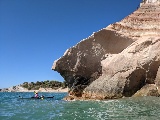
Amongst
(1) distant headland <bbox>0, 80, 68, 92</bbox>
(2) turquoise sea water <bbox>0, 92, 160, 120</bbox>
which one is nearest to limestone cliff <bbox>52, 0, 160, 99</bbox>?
(2) turquoise sea water <bbox>0, 92, 160, 120</bbox>

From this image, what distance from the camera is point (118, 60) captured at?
25.2 metres

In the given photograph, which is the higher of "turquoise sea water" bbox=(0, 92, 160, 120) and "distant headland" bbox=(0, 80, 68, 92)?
"distant headland" bbox=(0, 80, 68, 92)

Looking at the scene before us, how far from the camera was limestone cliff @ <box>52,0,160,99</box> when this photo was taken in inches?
931

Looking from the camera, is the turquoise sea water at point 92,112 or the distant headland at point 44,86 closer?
the turquoise sea water at point 92,112

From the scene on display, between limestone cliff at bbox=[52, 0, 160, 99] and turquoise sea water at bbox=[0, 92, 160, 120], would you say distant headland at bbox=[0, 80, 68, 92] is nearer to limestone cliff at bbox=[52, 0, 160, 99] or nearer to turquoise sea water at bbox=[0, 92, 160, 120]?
limestone cliff at bbox=[52, 0, 160, 99]

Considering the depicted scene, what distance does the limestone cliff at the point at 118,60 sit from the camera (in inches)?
931

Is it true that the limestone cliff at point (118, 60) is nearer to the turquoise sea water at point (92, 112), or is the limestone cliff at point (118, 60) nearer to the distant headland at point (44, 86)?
the turquoise sea water at point (92, 112)

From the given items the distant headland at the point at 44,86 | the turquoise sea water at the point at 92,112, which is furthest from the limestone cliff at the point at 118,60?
the distant headland at the point at 44,86

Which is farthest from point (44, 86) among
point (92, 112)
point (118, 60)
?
point (92, 112)

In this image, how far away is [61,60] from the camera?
27500mm

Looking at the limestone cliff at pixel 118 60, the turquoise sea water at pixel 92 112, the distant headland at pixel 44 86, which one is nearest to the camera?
the turquoise sea water at pixel 92 112

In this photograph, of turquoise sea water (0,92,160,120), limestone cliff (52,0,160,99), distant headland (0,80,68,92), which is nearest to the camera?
turquoise sea water (0,92,160,120)

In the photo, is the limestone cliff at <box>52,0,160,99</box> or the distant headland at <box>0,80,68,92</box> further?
the distant headland at <box>0,80,68,92</box>

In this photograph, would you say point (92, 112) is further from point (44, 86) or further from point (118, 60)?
point (44, 86)
